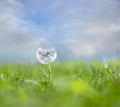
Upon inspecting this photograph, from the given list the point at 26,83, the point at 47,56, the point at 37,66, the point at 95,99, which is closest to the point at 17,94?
the point at 95,99

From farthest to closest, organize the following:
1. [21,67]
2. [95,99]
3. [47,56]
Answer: [21,67]
[47,56]
[95,99]

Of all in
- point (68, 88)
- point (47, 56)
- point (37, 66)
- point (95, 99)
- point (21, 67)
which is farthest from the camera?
point (37, 66)

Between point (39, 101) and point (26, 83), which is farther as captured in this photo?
point (26, 83)

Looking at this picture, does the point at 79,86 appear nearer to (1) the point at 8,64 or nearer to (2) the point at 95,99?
(2) the point at 95,99

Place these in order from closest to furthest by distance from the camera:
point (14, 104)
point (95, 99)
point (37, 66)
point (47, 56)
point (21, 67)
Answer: point (14, 104) < point (95, 99) < point (47, 56) < point (21, 67) < point (37, 66)

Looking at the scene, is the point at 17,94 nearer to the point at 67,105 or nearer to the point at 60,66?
the point at 67,105

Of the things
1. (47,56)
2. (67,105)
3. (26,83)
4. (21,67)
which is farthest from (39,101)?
(21,67)

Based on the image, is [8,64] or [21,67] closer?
[21,67]

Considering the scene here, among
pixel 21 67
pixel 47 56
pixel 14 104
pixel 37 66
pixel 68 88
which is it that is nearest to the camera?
pixel 14 104
